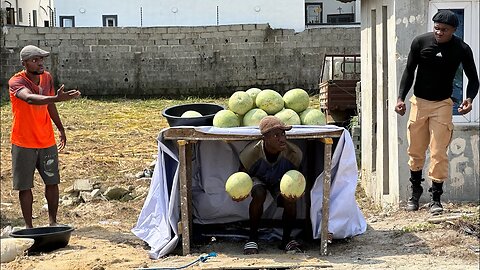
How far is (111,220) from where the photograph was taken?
8.91 meters

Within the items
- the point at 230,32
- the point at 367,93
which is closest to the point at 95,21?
the point at 230,32

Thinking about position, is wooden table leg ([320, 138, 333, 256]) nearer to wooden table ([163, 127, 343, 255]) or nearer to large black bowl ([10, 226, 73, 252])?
wooden table ([163, 127, 343, 255])

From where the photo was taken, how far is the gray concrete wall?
22.2 m

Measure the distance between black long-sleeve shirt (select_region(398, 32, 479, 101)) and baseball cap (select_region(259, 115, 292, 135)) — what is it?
1821 millimetres

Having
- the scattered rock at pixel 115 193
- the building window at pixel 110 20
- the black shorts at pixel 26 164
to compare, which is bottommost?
the scattered rock at pixel 115 193

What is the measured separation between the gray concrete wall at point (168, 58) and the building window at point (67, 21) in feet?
32.3

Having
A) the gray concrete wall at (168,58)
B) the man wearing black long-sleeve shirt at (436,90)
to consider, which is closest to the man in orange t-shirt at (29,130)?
the man wearing black long-sleeve shirt at (436,90)

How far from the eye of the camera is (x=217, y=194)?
723cm

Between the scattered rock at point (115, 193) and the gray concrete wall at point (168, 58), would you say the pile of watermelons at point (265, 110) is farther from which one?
the gray concrete wall at point (168, 58)

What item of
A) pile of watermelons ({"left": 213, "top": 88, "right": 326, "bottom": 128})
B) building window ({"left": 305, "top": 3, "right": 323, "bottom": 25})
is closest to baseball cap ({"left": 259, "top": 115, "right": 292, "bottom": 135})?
pile of watermelons ({"left": 213, "top": 88, "right": 326, "bottom": 128})

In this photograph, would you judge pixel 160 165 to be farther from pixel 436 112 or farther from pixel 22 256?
pixel 436 112

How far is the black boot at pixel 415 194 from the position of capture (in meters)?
7.73

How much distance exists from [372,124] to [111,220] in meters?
3.78

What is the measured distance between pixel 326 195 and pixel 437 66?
1.88 m
